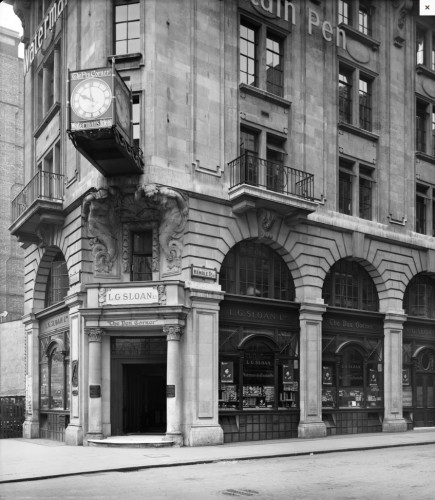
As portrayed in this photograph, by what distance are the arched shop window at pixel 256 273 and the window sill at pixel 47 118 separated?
9.14m

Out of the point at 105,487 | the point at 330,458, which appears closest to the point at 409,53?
the point at 330,458

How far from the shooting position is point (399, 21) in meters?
34.0

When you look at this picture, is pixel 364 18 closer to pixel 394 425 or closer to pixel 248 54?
pixel 248 54

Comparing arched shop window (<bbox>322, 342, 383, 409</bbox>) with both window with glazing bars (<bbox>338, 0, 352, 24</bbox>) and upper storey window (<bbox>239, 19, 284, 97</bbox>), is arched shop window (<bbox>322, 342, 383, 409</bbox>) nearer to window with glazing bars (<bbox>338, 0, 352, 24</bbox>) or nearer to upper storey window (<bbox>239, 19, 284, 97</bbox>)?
upper storey window (<bbox>239, 19, 284, 97</bbox>)

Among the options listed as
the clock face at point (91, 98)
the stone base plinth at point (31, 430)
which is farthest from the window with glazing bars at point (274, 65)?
the stone base plinth at point (31, 430)

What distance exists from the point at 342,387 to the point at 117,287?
10.7 metres

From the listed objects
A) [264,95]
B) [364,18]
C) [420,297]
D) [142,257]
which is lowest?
[420,297]

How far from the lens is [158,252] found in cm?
2567

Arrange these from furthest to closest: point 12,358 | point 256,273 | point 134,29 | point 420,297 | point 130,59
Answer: point 12,358, point 420,297, point 256,273, point 134,29, point 130,59

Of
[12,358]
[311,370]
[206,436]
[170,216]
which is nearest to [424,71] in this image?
[311,370]

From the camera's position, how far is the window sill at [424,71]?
115 ft

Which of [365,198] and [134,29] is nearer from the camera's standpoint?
[134,29]

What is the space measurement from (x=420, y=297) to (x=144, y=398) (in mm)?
14916

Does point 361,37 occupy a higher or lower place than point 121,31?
higher
